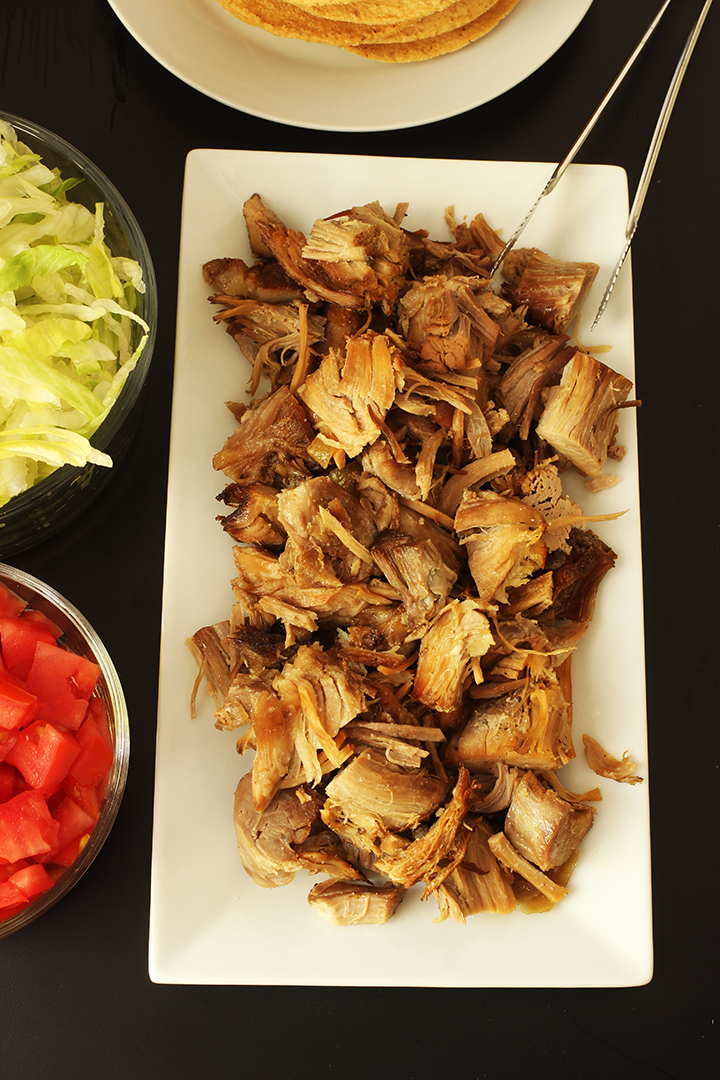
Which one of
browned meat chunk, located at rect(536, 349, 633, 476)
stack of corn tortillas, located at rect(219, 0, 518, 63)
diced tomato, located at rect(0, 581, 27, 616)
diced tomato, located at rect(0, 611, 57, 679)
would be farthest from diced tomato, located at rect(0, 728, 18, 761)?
stack of corn tortillas, located at rect(219, 0, 518, 63)

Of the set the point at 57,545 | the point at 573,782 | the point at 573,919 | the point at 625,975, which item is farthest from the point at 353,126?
the point at 625,975

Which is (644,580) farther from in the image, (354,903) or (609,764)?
(354,903)

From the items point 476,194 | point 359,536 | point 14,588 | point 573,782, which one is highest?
point 476,194

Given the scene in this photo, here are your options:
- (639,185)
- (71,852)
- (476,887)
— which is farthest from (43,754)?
(639,185)

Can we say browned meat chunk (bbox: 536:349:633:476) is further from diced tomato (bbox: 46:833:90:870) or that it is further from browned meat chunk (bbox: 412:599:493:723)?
diced tomato (bbox: 46:833:90:870)

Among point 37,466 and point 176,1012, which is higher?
point 37,466

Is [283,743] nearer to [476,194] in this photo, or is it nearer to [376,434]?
[376,434]

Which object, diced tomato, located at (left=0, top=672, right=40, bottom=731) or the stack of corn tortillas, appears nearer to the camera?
diced tomato, located at (left=0, top=672, right=40, bottom=731)
